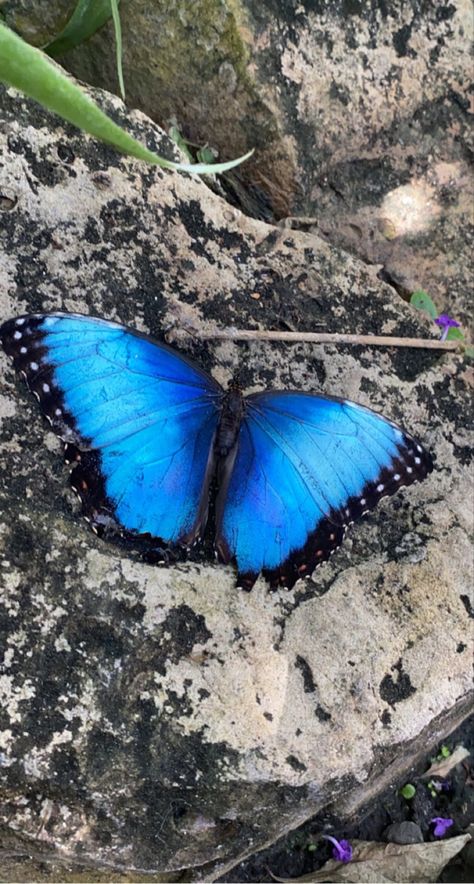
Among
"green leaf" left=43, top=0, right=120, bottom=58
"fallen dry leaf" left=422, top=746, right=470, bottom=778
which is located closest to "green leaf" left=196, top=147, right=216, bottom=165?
"green leaf" left=43, top=0, right=120, bottom=58

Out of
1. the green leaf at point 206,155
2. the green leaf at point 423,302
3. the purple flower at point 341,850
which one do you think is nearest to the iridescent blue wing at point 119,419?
the green leaf at point 206,155

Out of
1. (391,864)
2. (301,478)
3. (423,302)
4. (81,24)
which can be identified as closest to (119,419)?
(301,478)

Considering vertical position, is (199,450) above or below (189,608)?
above

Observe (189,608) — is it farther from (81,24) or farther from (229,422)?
(81,24)

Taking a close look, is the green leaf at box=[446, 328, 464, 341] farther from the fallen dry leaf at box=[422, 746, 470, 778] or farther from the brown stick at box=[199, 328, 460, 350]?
the fallen dry leaf at box=[422, 746, 470, 778]

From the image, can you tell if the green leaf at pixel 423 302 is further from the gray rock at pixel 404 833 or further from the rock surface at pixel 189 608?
the gray rock at pixel 404 833

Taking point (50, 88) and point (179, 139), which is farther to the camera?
point (179, 139)
